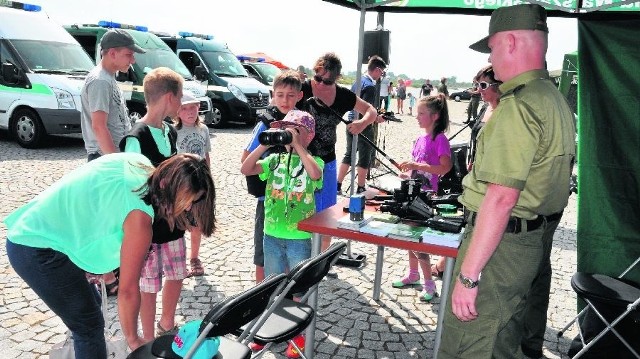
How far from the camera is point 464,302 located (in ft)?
7.25

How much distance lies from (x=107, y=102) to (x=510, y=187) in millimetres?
3134

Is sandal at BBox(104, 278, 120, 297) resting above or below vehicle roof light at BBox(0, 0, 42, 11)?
below

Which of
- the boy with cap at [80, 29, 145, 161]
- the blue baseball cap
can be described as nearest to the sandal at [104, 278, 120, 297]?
the boy with cap at [80, 29, 145, 161]

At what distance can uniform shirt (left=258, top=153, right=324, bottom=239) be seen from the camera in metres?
3.20

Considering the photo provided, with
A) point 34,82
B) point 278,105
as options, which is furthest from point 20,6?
point 278,105

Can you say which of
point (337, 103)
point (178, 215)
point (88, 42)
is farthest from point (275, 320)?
point (88, 42)

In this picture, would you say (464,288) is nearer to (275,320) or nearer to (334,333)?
(275,320)

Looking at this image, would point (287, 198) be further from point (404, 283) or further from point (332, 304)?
point (404, 283)

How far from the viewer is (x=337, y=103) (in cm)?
427

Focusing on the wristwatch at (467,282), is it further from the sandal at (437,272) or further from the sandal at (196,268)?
the sandal at (196,268)

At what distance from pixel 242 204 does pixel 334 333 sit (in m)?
3.54

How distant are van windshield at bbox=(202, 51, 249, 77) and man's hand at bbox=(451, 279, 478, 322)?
12.4 meters

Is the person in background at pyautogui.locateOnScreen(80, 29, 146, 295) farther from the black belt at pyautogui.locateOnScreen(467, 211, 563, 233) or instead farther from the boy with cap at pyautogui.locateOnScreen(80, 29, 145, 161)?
the black belt at pyautogui.locateOnScreen(467, 211, 563, 233)

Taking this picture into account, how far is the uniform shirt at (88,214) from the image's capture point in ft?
6.98
